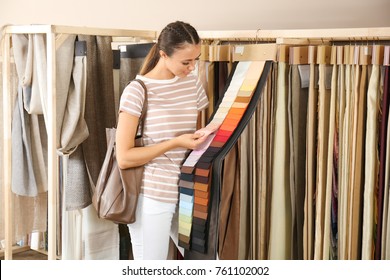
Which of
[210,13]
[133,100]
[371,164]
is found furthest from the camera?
[210,13]

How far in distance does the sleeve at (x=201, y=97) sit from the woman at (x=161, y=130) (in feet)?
0.41

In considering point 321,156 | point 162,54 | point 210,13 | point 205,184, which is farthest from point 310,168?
point 210,13

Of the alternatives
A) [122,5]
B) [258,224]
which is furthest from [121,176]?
[122,5]

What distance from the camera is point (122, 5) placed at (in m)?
3.77

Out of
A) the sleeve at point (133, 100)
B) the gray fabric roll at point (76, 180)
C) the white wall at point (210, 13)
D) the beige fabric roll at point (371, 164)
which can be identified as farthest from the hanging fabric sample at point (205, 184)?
the white wall at point (210, 13)

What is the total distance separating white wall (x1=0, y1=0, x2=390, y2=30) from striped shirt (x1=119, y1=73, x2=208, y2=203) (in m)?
0.92

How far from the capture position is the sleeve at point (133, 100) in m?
2.28

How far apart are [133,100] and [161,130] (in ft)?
0.53

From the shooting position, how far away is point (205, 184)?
2.30 m

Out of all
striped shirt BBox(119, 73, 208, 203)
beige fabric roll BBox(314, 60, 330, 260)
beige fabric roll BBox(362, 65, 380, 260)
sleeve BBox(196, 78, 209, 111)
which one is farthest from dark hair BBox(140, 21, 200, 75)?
beige fabric roll BBox(362, 65, 380, 260)

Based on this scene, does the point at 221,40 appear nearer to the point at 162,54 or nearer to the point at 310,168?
the point at 162,54

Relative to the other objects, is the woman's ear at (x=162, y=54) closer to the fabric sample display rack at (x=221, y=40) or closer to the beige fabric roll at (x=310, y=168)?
the fabric sample display rack at (x=221, y=40)

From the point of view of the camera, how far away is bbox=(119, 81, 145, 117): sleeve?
2283mm
